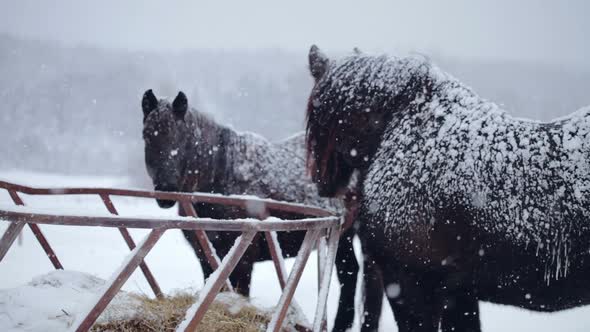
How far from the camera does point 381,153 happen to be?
70.8 inches

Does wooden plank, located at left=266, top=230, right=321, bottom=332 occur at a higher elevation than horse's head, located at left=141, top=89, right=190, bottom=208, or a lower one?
lower

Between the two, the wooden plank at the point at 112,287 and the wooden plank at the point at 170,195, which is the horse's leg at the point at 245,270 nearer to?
the wooden plank at the point at 170,195

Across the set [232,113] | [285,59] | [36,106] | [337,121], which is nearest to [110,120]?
[36,106]

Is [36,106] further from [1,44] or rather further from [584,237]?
[584,237]

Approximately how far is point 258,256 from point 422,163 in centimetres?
210

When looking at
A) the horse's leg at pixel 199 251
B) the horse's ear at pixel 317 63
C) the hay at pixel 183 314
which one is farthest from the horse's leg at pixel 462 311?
the horse's leg at pixel 199 251

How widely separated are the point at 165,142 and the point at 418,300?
7.36 feet

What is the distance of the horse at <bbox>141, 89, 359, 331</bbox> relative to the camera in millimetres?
3051

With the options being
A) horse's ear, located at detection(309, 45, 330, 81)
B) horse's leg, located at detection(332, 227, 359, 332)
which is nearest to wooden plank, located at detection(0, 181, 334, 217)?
horse's ear, located at detection(309, 45, 330, 81)

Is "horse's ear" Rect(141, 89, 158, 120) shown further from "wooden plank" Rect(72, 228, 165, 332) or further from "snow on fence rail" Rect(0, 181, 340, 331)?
"wooden plank" Rect(72, 228, 165, 332)

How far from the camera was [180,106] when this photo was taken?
127 inches

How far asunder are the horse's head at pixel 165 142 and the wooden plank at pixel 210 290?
6.00 ft

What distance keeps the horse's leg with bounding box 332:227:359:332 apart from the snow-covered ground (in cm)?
36

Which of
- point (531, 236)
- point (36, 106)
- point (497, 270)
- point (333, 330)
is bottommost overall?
point (333, 330)
